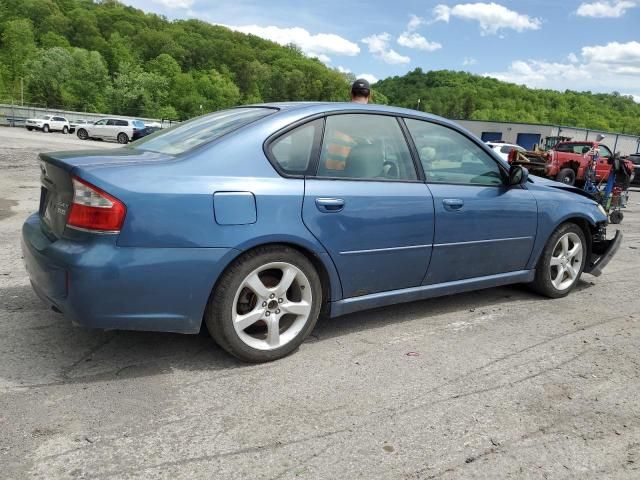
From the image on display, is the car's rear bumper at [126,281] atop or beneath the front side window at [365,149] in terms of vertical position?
beneath

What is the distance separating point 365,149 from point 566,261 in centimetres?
239

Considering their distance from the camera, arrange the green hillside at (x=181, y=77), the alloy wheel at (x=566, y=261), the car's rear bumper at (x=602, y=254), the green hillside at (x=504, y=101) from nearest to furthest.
Answer: the alloy wheel at (x=566, y=261) → the car's rear bumper at (x=602, y=254) → the green hillside at (x=181, y=77) → the green hillside at (x=504, y=101)

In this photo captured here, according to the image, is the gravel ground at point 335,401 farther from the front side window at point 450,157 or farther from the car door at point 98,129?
the car door at point 98,129

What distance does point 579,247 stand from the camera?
490cm

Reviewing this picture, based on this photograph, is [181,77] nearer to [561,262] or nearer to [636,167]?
[636,167]

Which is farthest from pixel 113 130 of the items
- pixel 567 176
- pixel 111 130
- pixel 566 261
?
pixel 566 261

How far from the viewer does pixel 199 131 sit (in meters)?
3.46

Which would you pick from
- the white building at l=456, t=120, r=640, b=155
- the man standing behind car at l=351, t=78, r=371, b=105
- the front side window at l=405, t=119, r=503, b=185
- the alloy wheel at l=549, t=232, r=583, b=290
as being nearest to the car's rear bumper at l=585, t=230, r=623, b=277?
the alloy wheel at l=549, t=232, r=583, b=290

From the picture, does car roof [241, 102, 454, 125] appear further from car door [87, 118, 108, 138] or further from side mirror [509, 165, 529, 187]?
car door [87, 118, 108, 138]

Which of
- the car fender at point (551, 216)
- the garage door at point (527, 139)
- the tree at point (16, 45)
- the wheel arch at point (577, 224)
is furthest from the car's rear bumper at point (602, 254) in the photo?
the tree at point (16, 45)

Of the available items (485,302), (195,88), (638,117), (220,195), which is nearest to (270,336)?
(220,195)

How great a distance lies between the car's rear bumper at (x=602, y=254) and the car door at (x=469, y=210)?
1086 mm

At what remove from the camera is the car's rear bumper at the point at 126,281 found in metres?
2.67

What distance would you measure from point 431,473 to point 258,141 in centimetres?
195
